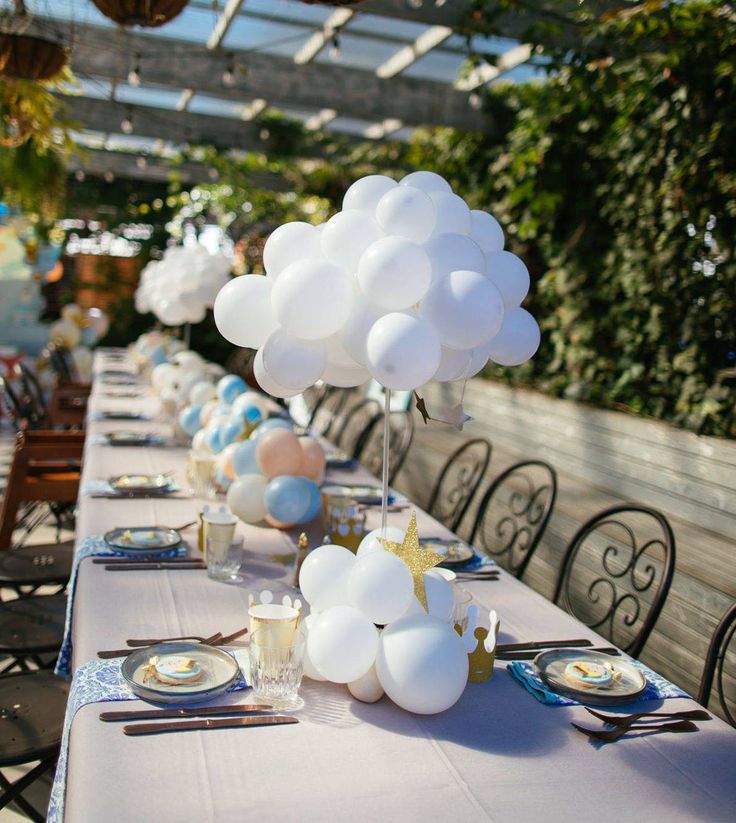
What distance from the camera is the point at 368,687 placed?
1329mm

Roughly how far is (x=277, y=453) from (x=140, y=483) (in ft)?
1.92

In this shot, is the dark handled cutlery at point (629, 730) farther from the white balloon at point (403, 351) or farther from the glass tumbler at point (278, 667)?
the white balloon at point (403, 351)

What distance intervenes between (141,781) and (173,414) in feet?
9.72

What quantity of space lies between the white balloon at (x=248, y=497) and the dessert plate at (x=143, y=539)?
0.19 m

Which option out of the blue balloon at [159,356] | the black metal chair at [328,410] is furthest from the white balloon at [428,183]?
the blue balloon at [159,356]

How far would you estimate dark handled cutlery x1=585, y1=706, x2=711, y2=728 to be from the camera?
1.32 meters

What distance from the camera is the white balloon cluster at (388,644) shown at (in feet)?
4.16

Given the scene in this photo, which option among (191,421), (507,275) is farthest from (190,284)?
(507,275)

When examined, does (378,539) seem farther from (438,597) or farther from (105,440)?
(105,440)

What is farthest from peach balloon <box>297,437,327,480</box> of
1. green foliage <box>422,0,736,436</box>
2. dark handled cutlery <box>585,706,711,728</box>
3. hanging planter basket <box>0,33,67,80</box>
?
green foliage <box>422,0,736,436</box>

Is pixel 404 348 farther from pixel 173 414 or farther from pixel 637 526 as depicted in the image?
pixel 173 414

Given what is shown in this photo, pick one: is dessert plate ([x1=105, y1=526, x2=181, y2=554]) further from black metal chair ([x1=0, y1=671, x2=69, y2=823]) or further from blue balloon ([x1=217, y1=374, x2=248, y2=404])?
blue balloon ([x1=217, y1=374, x2=248, y2=404])

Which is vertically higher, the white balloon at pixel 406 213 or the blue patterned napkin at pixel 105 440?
the white balloon at pixel 406 213

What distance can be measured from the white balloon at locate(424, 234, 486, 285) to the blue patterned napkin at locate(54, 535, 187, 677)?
1012 mm
